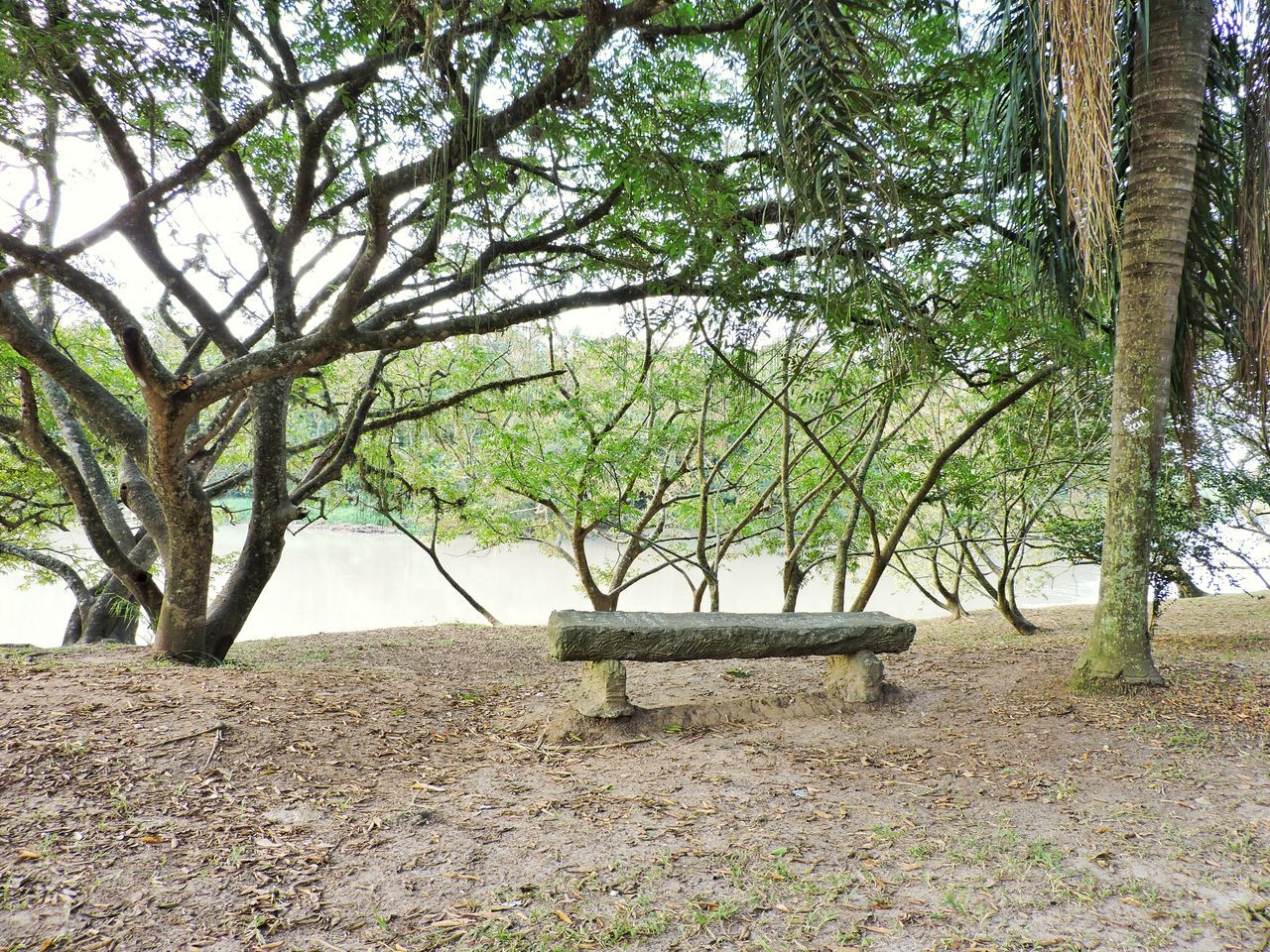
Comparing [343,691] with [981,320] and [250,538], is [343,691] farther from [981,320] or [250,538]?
[981,320]

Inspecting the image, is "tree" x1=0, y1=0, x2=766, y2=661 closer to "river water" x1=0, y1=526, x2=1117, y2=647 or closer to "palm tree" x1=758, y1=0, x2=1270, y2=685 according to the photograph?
"palm tree" x1=758, y1=0, x2=1270, y2=685

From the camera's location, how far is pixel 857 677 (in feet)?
13.5

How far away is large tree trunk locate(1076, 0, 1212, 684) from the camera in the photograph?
3.70 metres

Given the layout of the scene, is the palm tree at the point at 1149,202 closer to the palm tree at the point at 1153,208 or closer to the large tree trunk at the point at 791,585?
the palm tree at the point at 1153,208

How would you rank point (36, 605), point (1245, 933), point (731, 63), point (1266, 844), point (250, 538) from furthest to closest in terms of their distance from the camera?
point (36, 605), point (250, 538), point (731, 63), point (1266, 844), point (1245, 933)

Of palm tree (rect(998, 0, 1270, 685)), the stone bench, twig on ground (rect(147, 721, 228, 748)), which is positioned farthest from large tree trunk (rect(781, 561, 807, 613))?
twig on ground (rect(147, 721, 228, 748))

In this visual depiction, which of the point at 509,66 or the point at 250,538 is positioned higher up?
the point at 509,66

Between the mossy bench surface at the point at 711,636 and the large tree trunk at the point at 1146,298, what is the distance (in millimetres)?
1184

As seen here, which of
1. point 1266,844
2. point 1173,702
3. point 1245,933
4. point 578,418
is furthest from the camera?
point 578,418

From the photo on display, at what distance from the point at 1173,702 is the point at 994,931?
8.76ft

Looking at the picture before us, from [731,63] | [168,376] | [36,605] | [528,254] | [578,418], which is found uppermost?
[731,63]

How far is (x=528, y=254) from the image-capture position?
5.56 meters

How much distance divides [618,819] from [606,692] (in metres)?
1.03

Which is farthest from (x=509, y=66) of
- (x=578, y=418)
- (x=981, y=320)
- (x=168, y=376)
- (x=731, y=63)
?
(x=578, y=418)
